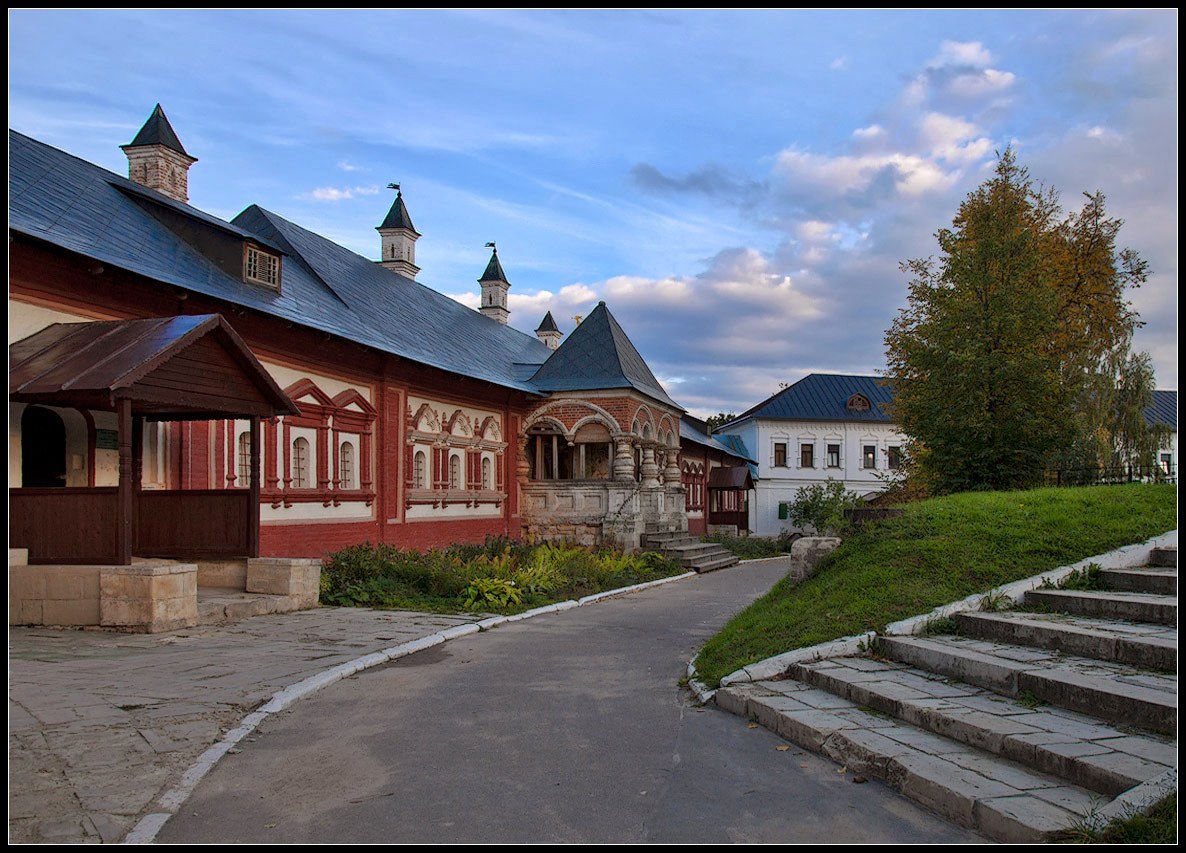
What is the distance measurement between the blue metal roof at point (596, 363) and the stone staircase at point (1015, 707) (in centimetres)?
1836

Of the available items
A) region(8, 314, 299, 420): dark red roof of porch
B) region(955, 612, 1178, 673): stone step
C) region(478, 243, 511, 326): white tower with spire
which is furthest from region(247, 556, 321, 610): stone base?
region(478, 243, 511, 326): white tower with spire

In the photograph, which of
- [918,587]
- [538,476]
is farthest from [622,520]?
[918,587]

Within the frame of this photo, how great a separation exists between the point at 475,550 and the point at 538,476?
7090 millimetres

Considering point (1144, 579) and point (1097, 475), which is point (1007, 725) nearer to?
point (1144, 579)

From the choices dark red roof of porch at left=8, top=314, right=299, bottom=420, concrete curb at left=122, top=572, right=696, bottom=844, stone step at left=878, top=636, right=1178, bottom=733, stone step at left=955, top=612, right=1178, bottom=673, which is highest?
dark red roof of porch at left=8, top=314, right=299, bottom=420

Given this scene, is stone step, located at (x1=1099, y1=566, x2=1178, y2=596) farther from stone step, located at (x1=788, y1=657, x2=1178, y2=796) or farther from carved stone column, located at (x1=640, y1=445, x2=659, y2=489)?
carved stone column, located at (x1=640, y1=445, x2=659, y2=489)

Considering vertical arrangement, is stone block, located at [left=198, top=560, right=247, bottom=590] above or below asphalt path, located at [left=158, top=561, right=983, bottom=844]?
above

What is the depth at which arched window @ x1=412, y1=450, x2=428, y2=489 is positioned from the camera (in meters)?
21.5

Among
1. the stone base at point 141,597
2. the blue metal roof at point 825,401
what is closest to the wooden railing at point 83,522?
the stone base at point 141,597

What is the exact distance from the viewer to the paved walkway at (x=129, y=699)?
4926 mm

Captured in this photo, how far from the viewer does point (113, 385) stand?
999 centimetres

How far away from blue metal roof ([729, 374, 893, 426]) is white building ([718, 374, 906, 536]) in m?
0.05

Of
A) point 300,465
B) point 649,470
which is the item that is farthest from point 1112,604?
point 649,470

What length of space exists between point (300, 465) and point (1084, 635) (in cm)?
1409
